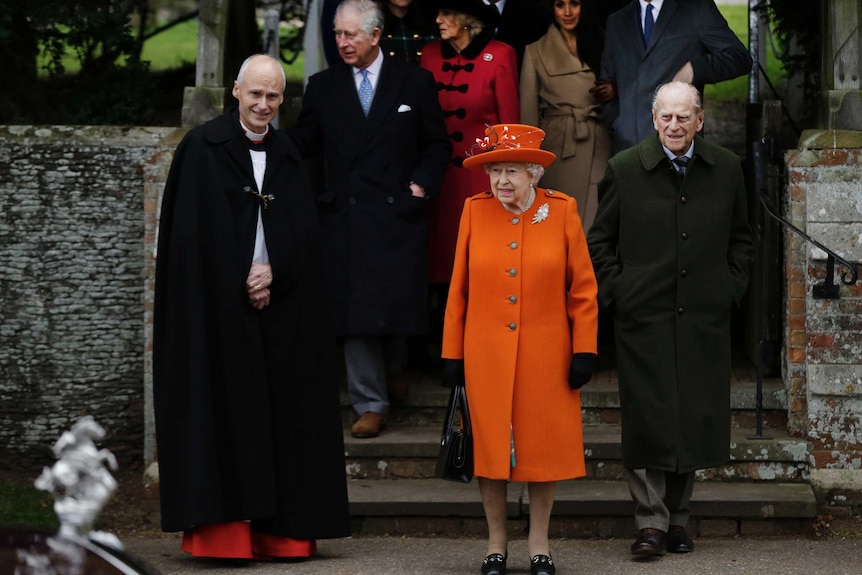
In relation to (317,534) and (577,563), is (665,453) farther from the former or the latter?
(317,534)

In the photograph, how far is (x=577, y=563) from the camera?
7.14 metres

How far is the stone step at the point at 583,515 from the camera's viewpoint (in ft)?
25.8

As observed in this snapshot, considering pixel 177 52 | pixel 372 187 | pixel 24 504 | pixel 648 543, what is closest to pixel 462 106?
pixel 372 187

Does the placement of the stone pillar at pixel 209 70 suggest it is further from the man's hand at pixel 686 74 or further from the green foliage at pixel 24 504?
the man's hand at pixel 686 74

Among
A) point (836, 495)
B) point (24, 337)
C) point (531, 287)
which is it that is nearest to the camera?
point (531, 287)

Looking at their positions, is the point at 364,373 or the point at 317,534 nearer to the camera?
the point at 317,534

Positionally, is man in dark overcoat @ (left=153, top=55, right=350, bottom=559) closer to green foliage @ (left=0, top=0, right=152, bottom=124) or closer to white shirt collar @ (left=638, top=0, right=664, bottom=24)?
white shirt collar @ (left=638, top=0, right=664, bottom=24)

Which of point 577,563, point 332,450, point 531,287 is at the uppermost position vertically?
point 531,287

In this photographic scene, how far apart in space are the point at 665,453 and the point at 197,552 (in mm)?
1961

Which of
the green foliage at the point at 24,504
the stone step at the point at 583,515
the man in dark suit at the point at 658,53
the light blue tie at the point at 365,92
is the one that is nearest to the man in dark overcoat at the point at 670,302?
the stone step at the point at 583,515

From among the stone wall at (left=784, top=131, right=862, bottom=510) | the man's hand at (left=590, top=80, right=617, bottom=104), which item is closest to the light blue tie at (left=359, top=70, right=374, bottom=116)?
the man's hand at (left=590, top=80, right=617, bottom=104)

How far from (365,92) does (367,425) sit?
1.67 metres

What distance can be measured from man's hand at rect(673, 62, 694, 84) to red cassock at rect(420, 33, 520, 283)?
96cm

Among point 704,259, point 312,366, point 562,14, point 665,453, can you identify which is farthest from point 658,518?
point 562,14
